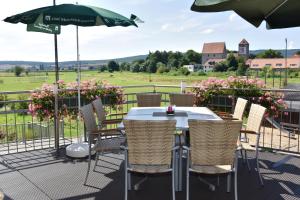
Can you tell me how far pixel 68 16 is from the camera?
13.8 feet

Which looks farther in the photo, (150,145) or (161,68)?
(161,68)

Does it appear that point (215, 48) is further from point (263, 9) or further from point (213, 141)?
point (213, 141)

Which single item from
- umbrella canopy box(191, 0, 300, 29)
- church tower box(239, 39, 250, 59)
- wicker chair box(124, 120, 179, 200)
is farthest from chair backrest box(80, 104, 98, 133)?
church tower box(239, 39, 250, 59)

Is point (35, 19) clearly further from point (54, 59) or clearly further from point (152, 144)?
point (152, 144)

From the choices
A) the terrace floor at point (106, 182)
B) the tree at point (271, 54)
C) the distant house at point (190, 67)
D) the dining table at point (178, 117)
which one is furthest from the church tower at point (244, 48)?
the dining table at point (178, 117)

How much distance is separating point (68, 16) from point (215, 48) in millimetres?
129927

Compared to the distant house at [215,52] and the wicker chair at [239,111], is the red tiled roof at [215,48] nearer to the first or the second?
the distant house at [215,52]

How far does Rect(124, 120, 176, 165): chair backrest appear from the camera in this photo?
2854 millimetres

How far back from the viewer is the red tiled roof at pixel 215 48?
128 m

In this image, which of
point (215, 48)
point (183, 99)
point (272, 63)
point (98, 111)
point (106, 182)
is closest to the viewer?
point (106, 182)

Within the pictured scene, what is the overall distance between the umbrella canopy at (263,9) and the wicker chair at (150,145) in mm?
1077

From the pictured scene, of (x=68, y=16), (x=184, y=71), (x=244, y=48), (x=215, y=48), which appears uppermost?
(x=215, y=48)

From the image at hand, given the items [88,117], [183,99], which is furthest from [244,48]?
[88,117]

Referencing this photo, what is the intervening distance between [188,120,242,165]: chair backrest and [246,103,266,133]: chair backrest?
923 mm
